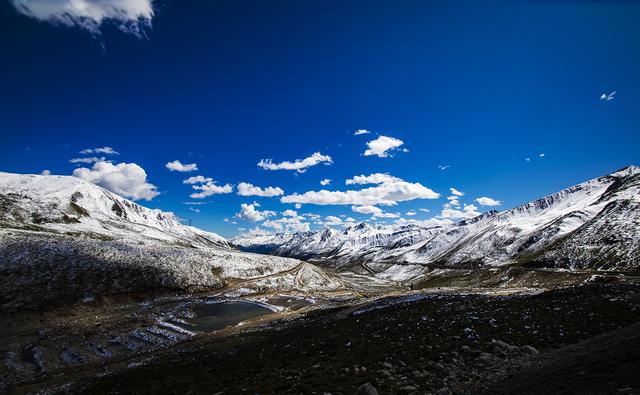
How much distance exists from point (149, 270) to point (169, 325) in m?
41.0

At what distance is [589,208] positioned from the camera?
636ft

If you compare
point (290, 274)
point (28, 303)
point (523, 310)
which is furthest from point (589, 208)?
point (28, 303)

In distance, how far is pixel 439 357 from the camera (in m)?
19.2

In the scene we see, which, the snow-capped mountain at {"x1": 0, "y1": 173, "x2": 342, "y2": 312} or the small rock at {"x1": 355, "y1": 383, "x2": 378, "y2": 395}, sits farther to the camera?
the snow-capped mountain at {"x1": 0, "y1": 173, "x2": 342, "y2": 312}

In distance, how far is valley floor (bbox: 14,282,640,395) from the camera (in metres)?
14.2

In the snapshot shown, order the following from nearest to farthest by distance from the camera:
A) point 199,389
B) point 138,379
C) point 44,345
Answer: point 199,389, point 138,379, point 44,345

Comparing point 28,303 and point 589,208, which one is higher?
point 589,208

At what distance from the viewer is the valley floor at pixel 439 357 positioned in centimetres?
1415

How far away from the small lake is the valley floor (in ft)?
91.4

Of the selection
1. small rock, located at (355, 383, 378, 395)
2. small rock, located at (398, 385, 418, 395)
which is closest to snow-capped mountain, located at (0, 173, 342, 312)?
small rock, located at (355, 383, 378, 395)

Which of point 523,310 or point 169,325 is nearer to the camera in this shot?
point 523,310

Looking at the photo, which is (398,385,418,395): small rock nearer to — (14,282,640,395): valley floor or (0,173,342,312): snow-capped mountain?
(14,282,640,395): valley floor

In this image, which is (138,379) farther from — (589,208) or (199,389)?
(589,208)

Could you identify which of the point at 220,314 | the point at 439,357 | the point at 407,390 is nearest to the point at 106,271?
the point at 220,314
